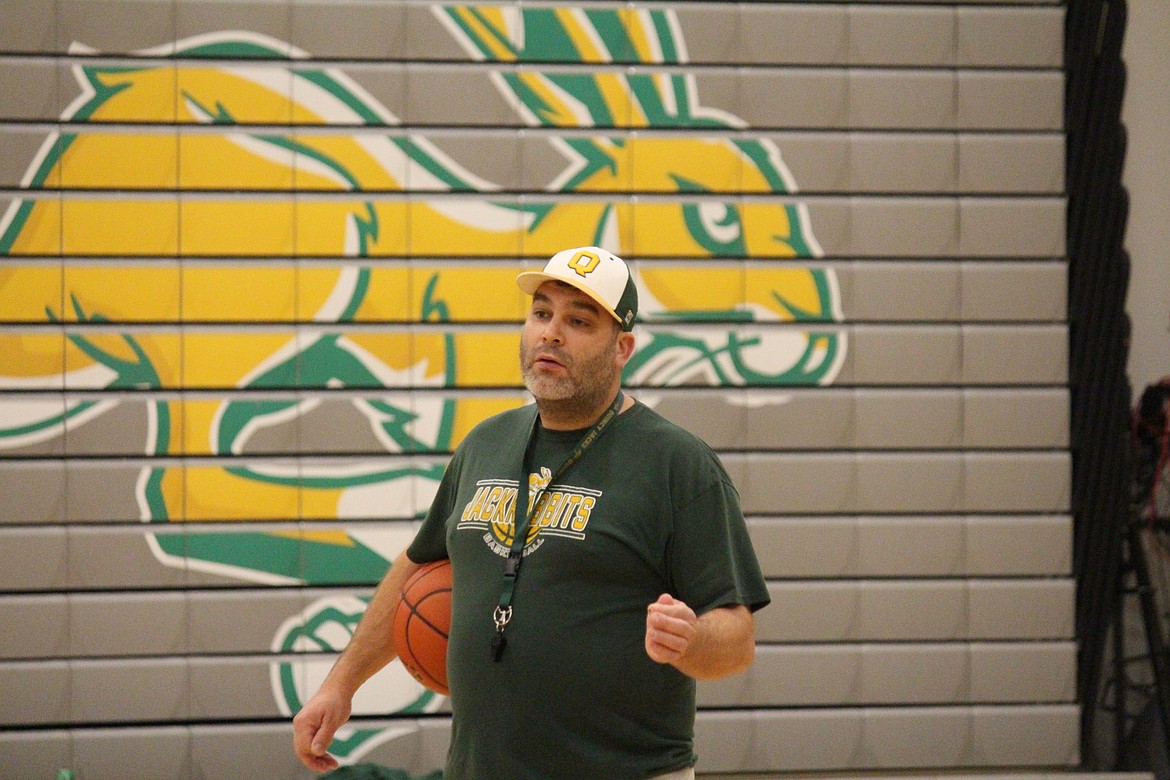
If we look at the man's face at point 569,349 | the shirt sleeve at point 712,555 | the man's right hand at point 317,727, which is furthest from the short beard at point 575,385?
the man's right hand at point 317,727

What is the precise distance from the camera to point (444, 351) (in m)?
4.66

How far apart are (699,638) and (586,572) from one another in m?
0.28

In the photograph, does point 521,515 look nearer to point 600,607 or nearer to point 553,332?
point 600,607

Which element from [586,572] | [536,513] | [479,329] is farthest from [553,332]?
[479,329]

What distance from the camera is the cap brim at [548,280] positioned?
213cm

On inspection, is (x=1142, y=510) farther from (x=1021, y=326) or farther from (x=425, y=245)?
(x=425, y=245)

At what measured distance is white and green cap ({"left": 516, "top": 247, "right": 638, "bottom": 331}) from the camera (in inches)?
84.0

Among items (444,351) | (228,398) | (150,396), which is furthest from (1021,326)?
(150,396)

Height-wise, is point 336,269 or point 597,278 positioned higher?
point 336,269

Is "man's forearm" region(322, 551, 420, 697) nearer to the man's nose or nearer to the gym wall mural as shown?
the man's nose

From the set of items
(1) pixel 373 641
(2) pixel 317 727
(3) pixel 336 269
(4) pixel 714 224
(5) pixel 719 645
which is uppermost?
(4) pixel 714 224

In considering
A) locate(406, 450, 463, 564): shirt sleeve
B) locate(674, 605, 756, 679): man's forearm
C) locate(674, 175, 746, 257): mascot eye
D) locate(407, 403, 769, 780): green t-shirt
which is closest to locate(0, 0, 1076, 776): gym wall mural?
locate(674, 175, 746, 257): mascot eye

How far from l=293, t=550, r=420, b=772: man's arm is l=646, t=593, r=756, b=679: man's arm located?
691mm

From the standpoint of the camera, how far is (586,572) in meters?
2.04
